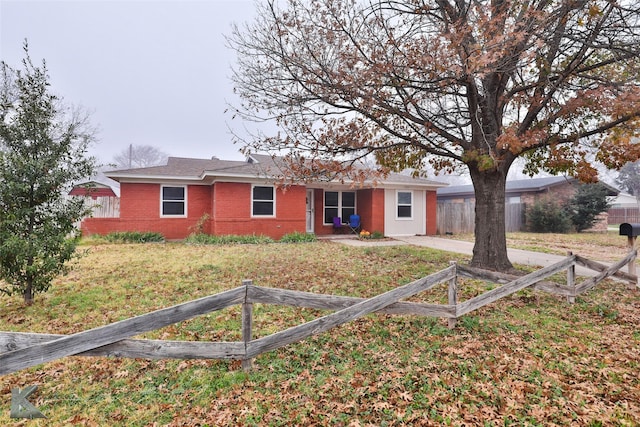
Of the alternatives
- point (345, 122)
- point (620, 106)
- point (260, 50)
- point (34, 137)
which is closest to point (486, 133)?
point (620, 106)

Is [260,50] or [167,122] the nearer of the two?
[260,50]

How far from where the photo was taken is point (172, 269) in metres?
7.97

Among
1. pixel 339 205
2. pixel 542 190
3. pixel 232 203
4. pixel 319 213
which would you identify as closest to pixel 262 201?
pixel 232 203

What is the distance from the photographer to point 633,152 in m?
5.87

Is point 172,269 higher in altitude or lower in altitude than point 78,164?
lower

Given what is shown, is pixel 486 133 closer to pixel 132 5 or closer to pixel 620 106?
pixel 620 106

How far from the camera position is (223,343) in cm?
342

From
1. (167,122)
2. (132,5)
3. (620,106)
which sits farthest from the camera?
(167,122)

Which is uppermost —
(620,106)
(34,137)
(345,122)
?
(345,122)

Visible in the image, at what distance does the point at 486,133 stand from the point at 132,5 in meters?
18.8

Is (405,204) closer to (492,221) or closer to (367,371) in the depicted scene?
(492,221)

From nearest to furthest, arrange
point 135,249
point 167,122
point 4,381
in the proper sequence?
point 4,381
point 135,249
point 167,122

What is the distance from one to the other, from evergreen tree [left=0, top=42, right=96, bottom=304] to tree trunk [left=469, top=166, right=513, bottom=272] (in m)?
8.23

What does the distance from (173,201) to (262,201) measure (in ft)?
13.9
